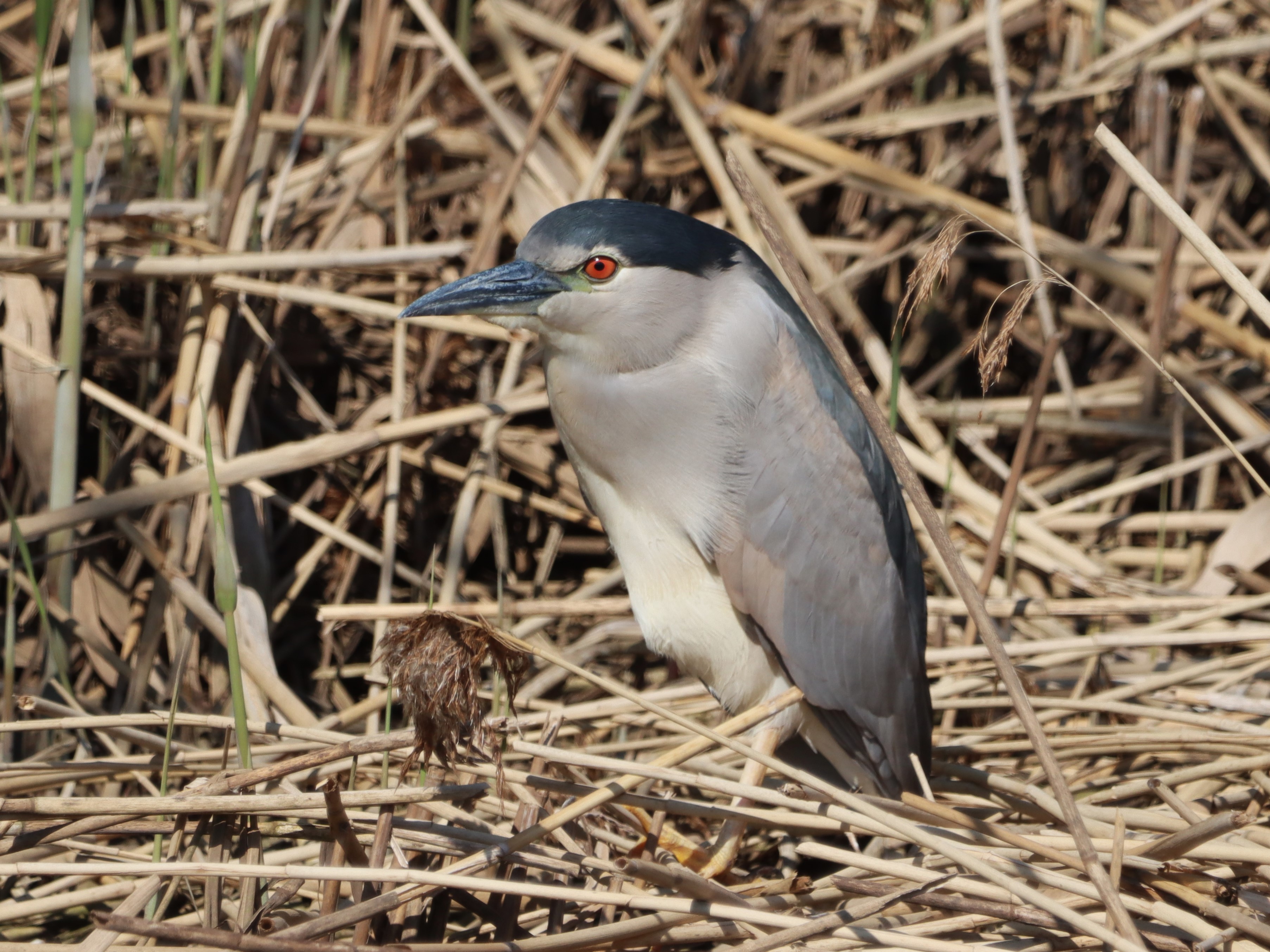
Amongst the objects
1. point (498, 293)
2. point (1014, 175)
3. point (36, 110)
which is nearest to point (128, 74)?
point (36, 110)

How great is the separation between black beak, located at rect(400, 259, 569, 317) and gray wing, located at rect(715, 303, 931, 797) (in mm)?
496

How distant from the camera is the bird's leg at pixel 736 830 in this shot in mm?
2357

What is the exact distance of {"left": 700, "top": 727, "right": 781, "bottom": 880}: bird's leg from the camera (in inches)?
92.8

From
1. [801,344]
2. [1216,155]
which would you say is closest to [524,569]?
[801,344]

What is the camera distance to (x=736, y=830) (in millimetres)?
2428

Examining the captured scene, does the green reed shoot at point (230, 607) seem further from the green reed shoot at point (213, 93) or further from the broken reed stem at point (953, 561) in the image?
the green reed shoot at point (213, 93)

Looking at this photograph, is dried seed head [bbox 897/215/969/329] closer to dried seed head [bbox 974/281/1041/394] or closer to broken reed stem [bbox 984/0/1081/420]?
dried seed head [bbox 974/281/1041/394]

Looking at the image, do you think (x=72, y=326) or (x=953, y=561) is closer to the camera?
(x=953, y=561)

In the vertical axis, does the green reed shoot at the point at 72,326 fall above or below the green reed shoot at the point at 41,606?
above

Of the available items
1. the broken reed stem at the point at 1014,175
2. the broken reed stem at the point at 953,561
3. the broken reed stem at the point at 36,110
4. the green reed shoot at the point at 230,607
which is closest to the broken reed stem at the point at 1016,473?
the broken reed stem at the point at 1014,175

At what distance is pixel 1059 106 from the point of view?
12.8 ft

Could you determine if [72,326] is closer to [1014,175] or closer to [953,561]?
[953,561]

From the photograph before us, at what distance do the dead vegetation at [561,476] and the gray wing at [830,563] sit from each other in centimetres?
18

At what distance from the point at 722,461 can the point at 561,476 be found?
114 centimetres
